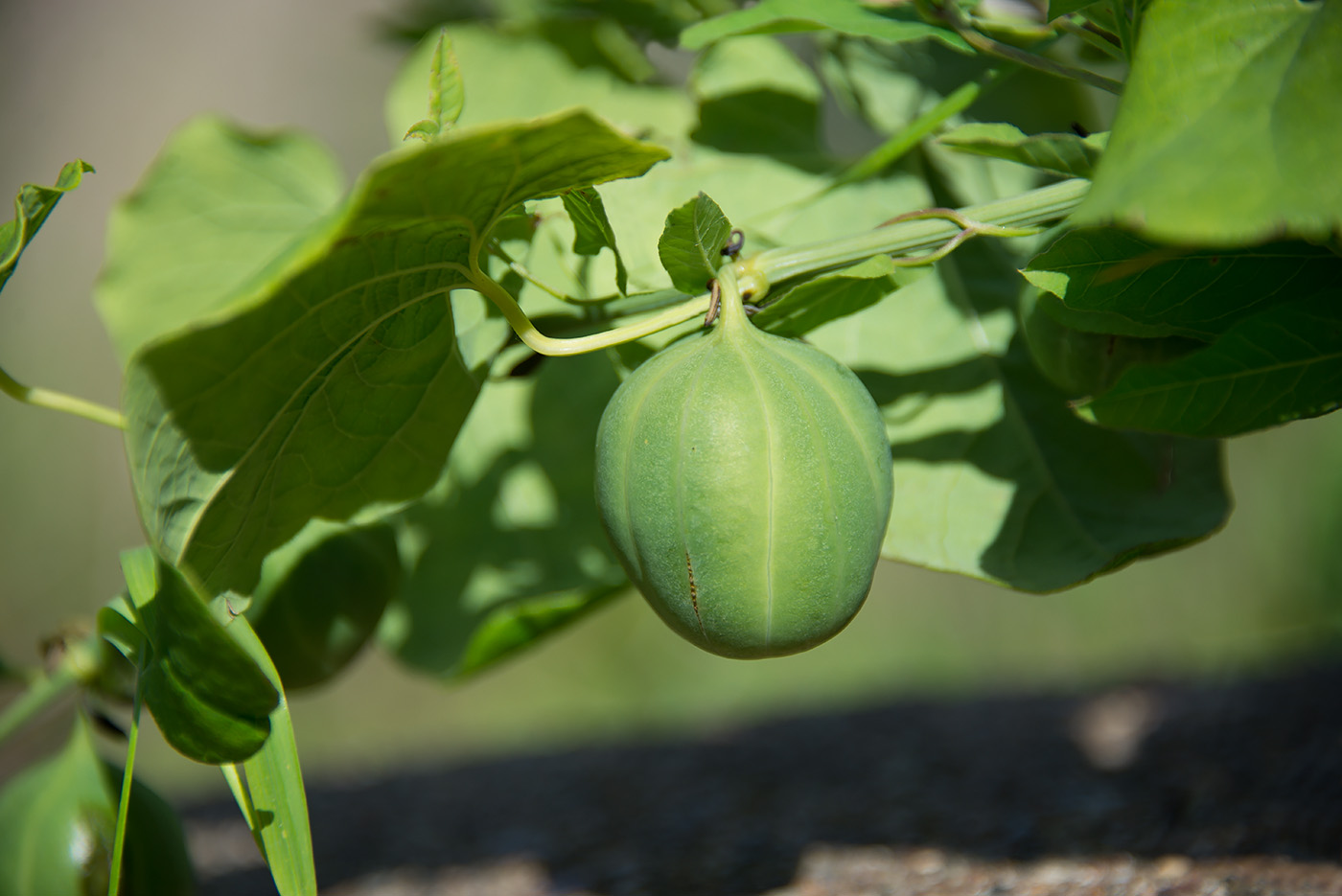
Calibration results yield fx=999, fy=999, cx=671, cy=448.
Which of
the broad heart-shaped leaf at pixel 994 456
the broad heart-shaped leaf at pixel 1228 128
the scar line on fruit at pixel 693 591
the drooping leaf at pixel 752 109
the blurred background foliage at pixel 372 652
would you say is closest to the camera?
the broad heart-shaped leaf at pixel 1228 128

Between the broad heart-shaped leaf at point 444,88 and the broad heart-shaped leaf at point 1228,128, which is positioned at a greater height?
the broad heart-shaped leaf at point 444,88

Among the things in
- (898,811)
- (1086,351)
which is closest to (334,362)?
(1086,351)

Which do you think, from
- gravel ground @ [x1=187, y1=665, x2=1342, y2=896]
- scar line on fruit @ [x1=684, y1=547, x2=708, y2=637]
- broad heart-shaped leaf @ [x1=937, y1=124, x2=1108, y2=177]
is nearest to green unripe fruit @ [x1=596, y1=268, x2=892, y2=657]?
scar line on fruit @ [x1=684, y1=547, x2=708, y2=637]

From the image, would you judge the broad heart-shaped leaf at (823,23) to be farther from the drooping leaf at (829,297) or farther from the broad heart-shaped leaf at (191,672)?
the broad heart-shaped leaf at (191,672)

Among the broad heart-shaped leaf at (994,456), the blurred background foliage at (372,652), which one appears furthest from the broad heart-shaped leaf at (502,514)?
the blurred background foliage at (372,652)

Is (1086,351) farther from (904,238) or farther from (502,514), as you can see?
(502,514)

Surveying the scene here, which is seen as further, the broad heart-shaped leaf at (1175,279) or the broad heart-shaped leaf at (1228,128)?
the broad heart-shaped leaf at (1175,279)

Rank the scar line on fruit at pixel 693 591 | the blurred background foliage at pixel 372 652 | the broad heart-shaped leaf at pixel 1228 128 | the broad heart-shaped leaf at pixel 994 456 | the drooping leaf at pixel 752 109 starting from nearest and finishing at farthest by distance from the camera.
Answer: the broad heart-shaped leaf at pixel 1228 128, the scar line on fruit at pixel 693 591, the broad heart-shaped leaf at pixel 994 456, the drooping leaf at pixel 752 109, the blurred background foliage at pixel 372 652
